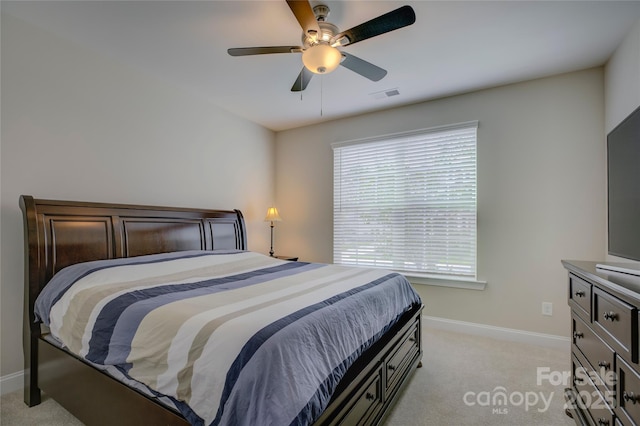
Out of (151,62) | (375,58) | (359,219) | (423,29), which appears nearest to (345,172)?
(359,219)

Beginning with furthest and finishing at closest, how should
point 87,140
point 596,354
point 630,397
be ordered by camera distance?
point 87,140 → point 596,354 → point 630,397

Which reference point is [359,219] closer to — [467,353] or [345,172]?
[345,172]

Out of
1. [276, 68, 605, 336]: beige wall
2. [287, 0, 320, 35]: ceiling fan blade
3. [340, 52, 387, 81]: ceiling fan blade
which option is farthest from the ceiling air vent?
[287, 0, 320, 35]: ceiling fan blade

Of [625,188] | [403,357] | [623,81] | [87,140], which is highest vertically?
[623,81]

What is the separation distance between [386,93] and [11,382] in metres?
4.05

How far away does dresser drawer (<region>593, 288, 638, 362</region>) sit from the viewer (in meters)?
1.08

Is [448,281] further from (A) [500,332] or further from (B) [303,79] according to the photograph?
(B) [303,79]

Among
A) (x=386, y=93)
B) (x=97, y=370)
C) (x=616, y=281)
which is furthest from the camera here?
(x=386, y=93)

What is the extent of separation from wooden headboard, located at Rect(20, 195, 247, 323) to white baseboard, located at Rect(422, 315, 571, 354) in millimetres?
2669

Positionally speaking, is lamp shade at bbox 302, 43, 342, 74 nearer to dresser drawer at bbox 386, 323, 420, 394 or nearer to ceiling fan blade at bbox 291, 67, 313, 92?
ceiling fan blade at bbox 291, 67, 313, 92

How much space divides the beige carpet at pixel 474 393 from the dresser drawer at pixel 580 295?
0.74 meters

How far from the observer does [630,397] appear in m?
1.11

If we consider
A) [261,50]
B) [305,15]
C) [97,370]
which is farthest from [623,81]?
[97,370]

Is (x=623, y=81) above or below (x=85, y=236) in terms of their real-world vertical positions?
above
